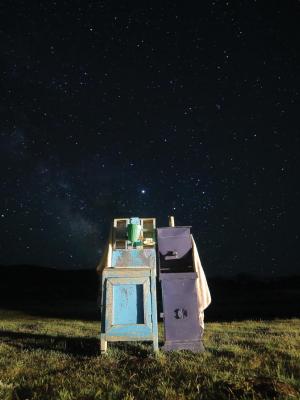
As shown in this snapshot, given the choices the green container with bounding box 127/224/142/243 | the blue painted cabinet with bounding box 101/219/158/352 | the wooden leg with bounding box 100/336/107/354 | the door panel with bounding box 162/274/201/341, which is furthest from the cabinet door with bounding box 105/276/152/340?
the green container with bounding box 127/224/142/243

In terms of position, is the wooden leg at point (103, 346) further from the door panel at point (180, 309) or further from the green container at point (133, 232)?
the green container at point (133, 232)

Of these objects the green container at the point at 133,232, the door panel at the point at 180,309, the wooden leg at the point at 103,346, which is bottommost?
the wooden leg at the point at 103,346

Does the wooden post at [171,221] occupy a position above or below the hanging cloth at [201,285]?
above

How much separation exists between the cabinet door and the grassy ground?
392mm

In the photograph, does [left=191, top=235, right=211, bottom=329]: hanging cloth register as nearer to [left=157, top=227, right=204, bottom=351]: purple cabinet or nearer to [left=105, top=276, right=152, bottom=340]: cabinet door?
[left=157, top=227, right=204, bottom=351]: purple cabinet

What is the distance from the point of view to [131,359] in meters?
6.07

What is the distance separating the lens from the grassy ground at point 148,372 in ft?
13.4

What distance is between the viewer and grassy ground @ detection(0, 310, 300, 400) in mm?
4070

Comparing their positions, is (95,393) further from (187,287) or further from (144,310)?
(187,287)

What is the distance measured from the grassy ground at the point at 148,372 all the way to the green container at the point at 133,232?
2.22 metres

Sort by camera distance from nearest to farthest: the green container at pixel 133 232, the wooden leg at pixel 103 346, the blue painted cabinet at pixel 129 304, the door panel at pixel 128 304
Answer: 1. the wooden leg at pixel 103 346
2. the blue painted cabinet at pixel 129 304
3. the door panel at pixel 128 304
4. the green container at pixel 133 232

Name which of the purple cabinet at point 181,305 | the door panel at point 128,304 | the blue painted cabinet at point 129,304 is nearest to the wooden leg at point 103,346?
the blue painted cabinet at point 129,304

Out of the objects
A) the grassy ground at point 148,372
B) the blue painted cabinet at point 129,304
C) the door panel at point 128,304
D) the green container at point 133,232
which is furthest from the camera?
the green container at point 133,232

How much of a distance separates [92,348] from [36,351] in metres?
1.14
